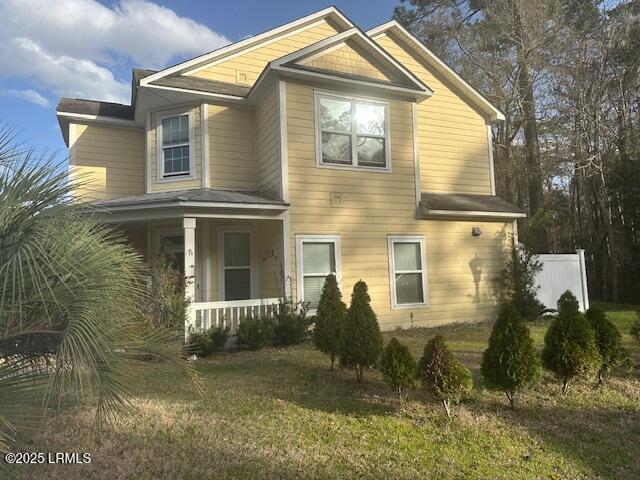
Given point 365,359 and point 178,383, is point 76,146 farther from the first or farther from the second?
point 365,359

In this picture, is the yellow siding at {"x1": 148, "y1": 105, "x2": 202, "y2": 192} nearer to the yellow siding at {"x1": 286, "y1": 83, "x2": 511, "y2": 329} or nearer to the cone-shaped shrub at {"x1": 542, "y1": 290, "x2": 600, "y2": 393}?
the yellow siding at {"x1": 286, "y1": 83, "x2": 511, "y2": 329}

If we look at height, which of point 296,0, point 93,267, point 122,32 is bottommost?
point 93,267

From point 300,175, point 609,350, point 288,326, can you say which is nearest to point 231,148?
point 300,175

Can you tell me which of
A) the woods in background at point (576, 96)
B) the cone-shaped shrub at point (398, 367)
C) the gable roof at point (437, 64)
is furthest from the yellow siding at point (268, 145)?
the woods in background at point (576, 96)

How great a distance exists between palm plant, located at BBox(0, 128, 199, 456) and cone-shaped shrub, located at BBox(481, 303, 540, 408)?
391 centimetres

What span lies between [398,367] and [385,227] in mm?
5628

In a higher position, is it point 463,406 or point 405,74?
point 405,74

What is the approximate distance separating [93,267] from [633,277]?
64.2 ft

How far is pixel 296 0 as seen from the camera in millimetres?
14469

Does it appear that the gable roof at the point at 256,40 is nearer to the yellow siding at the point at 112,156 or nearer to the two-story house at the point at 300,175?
the two-story house at the point at 300,175

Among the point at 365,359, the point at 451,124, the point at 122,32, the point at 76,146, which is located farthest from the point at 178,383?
the point at 122,32

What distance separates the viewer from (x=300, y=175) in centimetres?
A: 950

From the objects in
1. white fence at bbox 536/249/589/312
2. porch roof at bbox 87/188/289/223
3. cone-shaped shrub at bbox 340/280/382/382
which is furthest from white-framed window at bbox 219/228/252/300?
white fence at bbox 536/249/589/312

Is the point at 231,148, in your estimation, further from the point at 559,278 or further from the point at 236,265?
the point at 559,278
